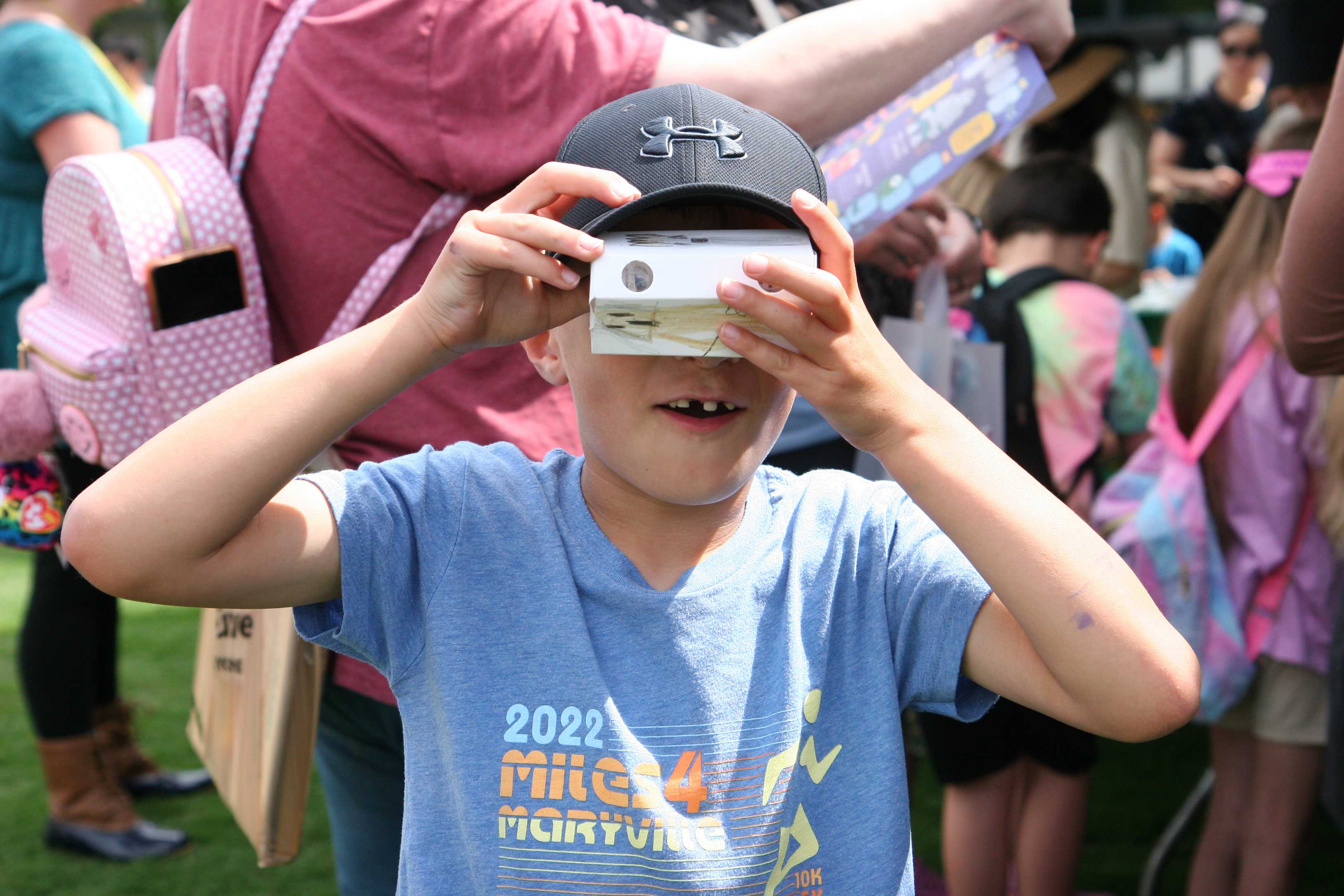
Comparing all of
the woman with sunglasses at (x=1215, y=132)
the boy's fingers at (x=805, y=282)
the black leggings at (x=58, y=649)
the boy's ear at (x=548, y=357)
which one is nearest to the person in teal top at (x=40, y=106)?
the black leggings at (x=58, y=649)

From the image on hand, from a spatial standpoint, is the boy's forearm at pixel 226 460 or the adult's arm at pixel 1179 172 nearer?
the boy's forearm at pixel 226 460

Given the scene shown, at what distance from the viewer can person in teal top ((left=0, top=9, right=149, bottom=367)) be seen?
2.90m

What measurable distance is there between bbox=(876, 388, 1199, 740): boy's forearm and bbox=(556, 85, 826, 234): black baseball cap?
0.86ft

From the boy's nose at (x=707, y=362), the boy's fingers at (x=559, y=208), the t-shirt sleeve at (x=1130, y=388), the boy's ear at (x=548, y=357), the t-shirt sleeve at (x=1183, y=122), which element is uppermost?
the boy's fingers at (x=559, y=208)

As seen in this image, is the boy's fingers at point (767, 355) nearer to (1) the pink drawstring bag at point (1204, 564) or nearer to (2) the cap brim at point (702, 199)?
(2) the cap brim at point (702, 199)

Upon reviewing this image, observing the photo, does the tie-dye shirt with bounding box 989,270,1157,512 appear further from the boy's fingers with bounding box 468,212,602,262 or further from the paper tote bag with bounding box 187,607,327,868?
the boy's fingers with bounding box 468,212,602,262

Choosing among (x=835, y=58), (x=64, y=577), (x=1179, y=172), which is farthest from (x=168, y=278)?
(x=1179, y=172)

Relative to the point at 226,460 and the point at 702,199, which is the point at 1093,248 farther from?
the point at 226,460

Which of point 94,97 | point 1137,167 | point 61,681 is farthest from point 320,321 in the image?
point 1137,167

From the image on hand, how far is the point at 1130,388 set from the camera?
3.07 meters

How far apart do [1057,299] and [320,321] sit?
201 cm

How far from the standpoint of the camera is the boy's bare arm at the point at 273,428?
3.80 feet

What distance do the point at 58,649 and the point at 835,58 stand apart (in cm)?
269

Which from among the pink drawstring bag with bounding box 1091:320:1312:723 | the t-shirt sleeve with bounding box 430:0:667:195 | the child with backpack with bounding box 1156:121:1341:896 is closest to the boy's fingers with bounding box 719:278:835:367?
the t-shirt sleeve with bounding box 430:0:667:195
